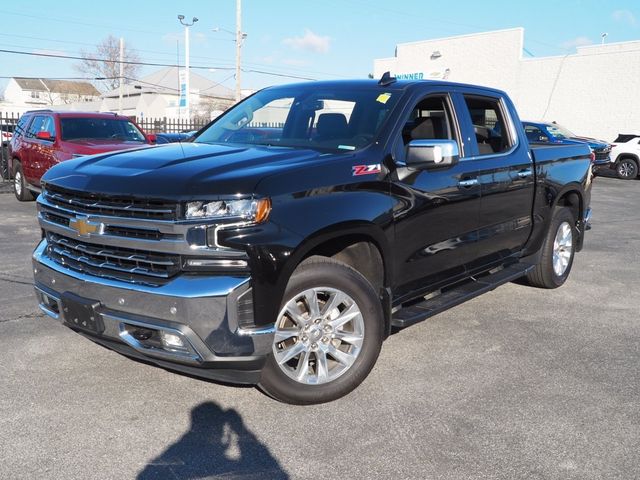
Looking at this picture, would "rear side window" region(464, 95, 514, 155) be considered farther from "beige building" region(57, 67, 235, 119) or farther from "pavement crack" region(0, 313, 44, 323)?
"beige building" region(57, 67, 235, 119)

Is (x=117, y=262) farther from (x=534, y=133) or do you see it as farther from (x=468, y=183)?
(x=534, y=133)

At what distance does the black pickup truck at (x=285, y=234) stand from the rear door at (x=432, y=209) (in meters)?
0.01

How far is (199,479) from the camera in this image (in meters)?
2.88

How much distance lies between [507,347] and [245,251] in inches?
100

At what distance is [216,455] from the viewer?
3.11m

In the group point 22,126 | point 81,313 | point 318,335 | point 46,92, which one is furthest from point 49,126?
point 46,92

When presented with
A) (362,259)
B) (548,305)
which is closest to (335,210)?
(362,259)

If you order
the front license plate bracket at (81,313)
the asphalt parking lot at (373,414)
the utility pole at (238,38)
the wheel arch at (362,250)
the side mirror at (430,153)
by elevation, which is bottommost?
the asphalt parking lot at (373,414)

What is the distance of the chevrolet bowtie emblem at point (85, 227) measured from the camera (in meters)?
3.38

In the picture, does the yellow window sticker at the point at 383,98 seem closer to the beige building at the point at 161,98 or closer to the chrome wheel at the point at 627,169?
the chrome wheel at the point at 627,169

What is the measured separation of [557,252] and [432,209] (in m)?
2.80

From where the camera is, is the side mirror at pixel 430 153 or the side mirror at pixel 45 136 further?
the side mirror at pixel 45 136

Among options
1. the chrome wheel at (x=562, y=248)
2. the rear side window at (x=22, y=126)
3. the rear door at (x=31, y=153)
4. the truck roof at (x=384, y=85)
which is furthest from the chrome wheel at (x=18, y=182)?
the chrome wheel at (x=562, y=248)

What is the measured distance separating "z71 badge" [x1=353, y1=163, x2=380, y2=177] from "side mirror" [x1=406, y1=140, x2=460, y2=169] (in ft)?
0.99
